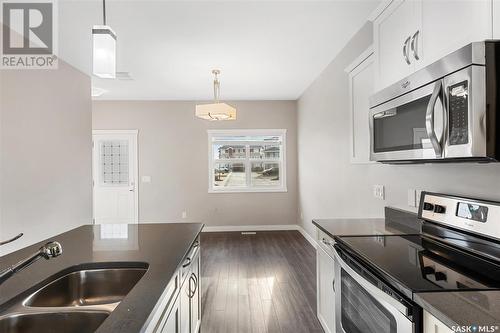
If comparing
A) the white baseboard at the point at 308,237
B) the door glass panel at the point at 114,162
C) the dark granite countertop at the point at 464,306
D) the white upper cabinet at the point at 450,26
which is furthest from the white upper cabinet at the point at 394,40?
the door glass panel at the point at 114,162

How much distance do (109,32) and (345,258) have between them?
179 centimetres

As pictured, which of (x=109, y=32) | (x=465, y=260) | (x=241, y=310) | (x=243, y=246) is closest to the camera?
(x=465, y=260)

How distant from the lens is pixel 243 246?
4.88 metres

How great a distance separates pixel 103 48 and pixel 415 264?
189 centimetres

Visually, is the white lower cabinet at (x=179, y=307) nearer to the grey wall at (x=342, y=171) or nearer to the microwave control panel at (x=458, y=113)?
the microwave control panel at (x=458, y=113)

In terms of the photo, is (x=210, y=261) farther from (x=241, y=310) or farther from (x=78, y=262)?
(x=78, y=262)

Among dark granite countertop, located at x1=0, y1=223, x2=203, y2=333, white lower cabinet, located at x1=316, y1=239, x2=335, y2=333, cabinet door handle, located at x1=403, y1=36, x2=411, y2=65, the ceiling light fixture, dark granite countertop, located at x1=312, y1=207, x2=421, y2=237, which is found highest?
the ceiling light fixture

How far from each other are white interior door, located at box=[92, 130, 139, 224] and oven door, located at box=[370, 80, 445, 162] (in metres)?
5.09

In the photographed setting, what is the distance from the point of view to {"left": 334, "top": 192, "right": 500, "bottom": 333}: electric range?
3.62ft

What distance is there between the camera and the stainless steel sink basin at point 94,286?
132 cm

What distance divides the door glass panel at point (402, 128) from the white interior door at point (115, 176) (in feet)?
16.7

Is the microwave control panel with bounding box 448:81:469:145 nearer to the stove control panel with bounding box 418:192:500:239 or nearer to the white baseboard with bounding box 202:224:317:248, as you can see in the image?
the stove control panel with bounding box 418:192:500:239

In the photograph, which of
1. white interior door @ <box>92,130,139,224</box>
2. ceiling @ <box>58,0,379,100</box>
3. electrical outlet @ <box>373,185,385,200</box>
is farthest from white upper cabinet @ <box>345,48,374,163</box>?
white interior door @ <box>92,130,139,224</box>

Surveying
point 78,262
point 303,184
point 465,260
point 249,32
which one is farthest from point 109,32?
point 303,184
